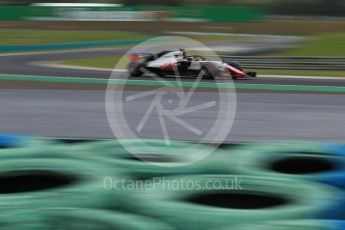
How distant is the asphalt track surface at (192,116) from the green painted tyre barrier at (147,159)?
2.07 metres

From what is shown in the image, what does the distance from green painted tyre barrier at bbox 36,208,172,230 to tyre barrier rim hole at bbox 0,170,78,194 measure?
2.64ft

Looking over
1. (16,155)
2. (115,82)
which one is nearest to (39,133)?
(16,155)

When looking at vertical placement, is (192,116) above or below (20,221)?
below

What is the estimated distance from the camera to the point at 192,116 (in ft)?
26.2

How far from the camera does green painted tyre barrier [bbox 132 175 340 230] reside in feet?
9.23

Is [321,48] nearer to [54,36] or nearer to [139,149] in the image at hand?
[54,36]

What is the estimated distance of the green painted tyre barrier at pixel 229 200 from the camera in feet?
9.23

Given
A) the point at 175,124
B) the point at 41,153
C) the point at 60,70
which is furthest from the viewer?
the point at 60,70

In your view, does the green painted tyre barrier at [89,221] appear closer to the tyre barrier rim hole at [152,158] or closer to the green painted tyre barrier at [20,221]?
the green painted tyre barrier at [20,221]

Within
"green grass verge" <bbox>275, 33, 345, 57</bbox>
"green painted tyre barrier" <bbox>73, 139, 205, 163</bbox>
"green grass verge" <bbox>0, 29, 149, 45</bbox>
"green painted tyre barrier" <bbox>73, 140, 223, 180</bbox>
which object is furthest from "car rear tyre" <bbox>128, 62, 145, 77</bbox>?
"green grass verge" <bbox>0, 29, 149, 45</bbox>

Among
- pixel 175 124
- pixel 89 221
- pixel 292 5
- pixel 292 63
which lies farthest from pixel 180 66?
pixel 292 5

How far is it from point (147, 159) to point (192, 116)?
3932 millimetres

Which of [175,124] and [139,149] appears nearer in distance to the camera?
[139,149]

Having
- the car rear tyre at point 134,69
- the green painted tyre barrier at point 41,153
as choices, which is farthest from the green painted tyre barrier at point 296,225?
the car rear tyre at point 134,69
